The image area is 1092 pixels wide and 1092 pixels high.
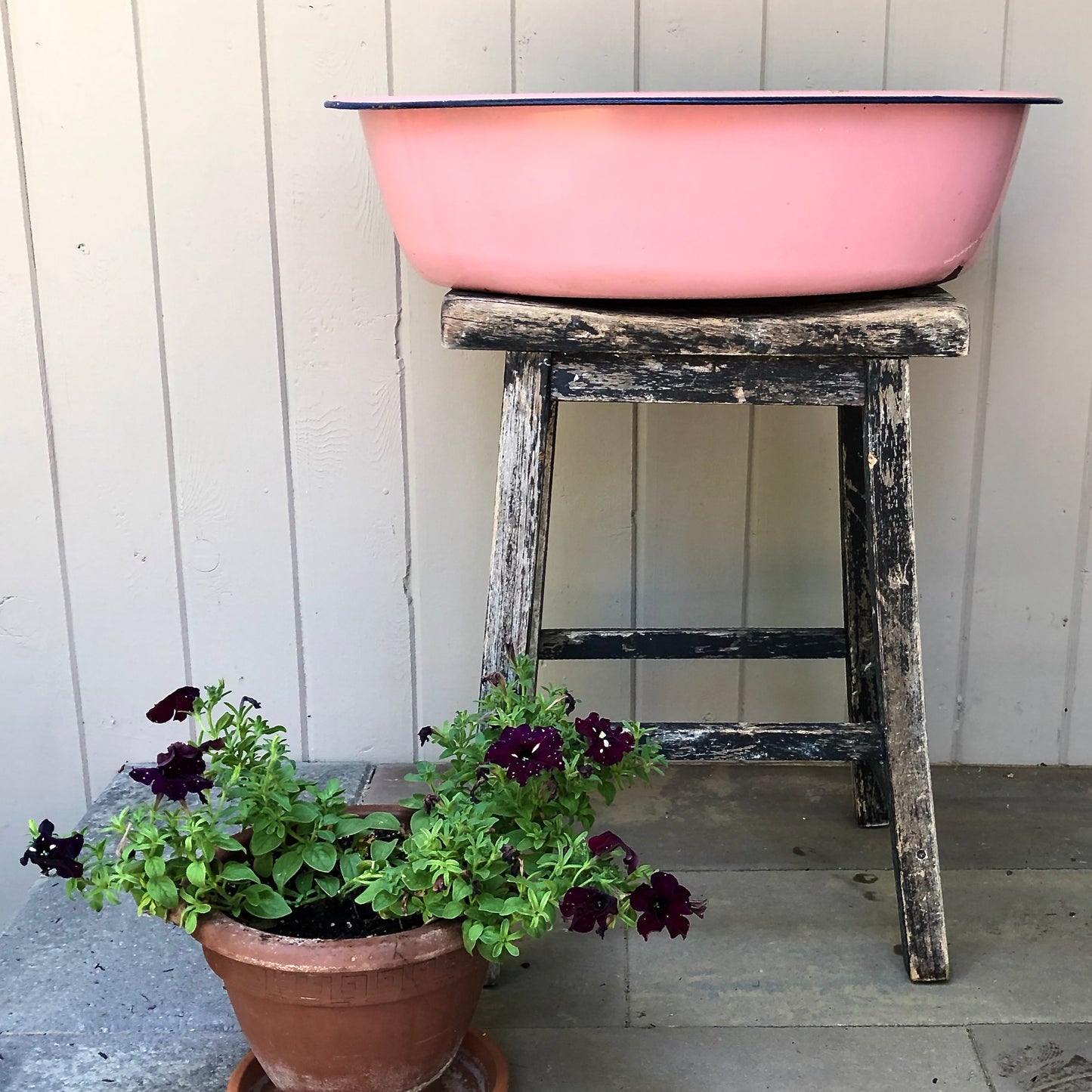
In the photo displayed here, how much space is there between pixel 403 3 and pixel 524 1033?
1110 millimetres

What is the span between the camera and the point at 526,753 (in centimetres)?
94

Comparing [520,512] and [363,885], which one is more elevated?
[520,512]

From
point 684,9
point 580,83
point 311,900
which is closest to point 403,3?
point 580,83

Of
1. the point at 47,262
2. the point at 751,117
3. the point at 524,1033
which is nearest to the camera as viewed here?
the point at 751,117

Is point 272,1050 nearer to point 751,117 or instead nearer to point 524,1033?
point 524,1033

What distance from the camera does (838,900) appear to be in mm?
1313

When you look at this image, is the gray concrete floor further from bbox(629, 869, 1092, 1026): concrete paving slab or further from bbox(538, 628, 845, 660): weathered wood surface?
bbox(538, 628, 845, 660): weathered wood surface

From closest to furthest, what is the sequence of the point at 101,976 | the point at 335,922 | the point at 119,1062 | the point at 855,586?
the point at 335,922
the point at 119,1062
the point at 101,976
the point at 855,586

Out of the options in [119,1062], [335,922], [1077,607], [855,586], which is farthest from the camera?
[1077,607]

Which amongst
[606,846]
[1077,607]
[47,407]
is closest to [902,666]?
[606,846]

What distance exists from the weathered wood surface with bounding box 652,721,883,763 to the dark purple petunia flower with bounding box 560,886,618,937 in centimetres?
24

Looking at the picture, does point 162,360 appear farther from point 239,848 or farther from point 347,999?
point 347,999

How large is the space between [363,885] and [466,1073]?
214 millimetres

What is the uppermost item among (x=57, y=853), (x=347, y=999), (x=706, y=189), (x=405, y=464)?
(x=706, y=189)
